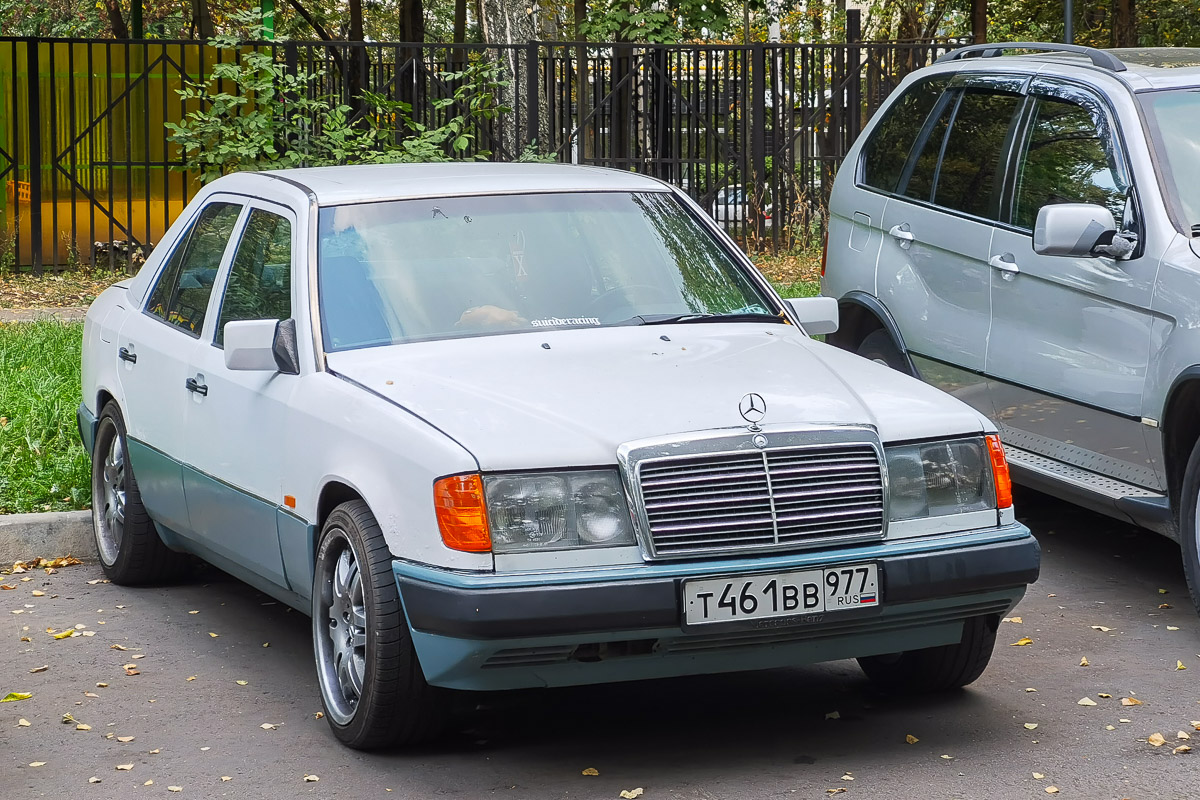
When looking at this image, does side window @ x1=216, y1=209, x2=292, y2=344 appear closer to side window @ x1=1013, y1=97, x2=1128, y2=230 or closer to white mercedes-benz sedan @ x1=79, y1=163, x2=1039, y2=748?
white mercedes-benz sedan @ x1=79, y1=163, x2=1039, y2=748

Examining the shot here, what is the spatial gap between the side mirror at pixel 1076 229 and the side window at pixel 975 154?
97 centimetres

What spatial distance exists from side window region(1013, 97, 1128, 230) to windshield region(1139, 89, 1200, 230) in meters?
0.18

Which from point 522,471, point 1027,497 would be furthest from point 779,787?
point 1027,497

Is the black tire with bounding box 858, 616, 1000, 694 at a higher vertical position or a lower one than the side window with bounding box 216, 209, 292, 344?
lower

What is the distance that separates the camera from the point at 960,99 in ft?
25.3

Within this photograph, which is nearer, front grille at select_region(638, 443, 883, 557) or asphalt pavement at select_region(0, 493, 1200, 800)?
front grille at select_region(638, 443, 883, 557)

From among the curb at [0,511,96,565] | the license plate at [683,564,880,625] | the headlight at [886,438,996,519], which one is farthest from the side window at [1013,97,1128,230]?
the curb at [0,511,96,565]

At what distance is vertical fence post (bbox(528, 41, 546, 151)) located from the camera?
55.5 feet

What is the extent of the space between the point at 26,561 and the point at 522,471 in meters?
3.84

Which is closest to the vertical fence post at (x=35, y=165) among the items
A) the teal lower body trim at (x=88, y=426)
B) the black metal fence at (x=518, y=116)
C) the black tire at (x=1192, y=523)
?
the black metal fence at (x=518, y=116)

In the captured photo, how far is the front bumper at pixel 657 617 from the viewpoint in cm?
414

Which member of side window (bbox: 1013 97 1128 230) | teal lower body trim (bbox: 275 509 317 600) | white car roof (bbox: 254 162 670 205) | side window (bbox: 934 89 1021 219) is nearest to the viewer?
teal lower body trim (bbox: 275 509 317 600)

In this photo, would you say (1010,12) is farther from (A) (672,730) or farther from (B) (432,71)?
(A) (672,730)

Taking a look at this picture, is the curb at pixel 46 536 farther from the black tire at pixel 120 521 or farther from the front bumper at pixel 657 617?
the front bumper at pixel 657 617
